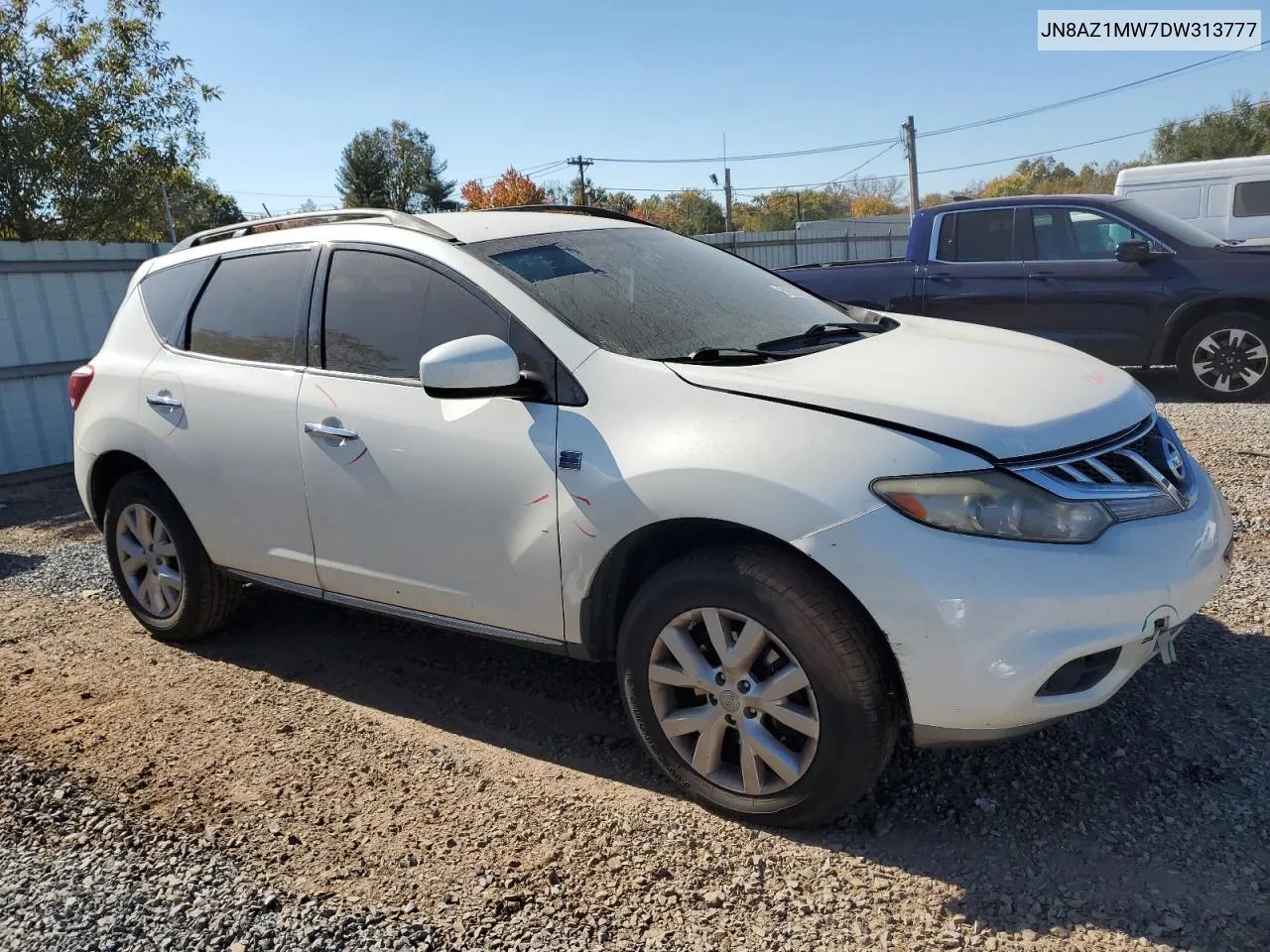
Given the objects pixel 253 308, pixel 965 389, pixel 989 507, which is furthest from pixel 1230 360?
pixel 253 308

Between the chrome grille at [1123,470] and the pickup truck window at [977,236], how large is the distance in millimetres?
6472

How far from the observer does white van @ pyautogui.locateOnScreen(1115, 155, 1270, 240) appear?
484 inches

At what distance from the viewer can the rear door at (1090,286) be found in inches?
328

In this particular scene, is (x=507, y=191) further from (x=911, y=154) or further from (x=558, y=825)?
Result: (x=558, y=825)

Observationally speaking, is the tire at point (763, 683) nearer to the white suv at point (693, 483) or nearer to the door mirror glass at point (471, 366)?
the white suv at point (693, 483)

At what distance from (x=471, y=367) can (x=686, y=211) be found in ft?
205

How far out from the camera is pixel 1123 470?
2.68 meters

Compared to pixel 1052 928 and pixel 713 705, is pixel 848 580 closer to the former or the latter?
pixel 713 705

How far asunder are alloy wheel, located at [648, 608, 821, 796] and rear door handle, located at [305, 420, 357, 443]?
4.53ft

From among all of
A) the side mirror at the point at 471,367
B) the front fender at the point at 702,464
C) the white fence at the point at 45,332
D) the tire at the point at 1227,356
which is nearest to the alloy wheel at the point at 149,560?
the side mirror at the point at 471,367

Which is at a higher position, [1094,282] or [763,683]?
[1094,282]

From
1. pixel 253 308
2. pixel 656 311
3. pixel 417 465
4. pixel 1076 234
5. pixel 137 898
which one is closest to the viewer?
pixel 137 898

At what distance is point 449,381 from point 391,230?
0.99 meters

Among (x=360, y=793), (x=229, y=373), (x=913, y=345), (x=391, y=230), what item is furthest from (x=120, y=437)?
(x=913, y=345)
